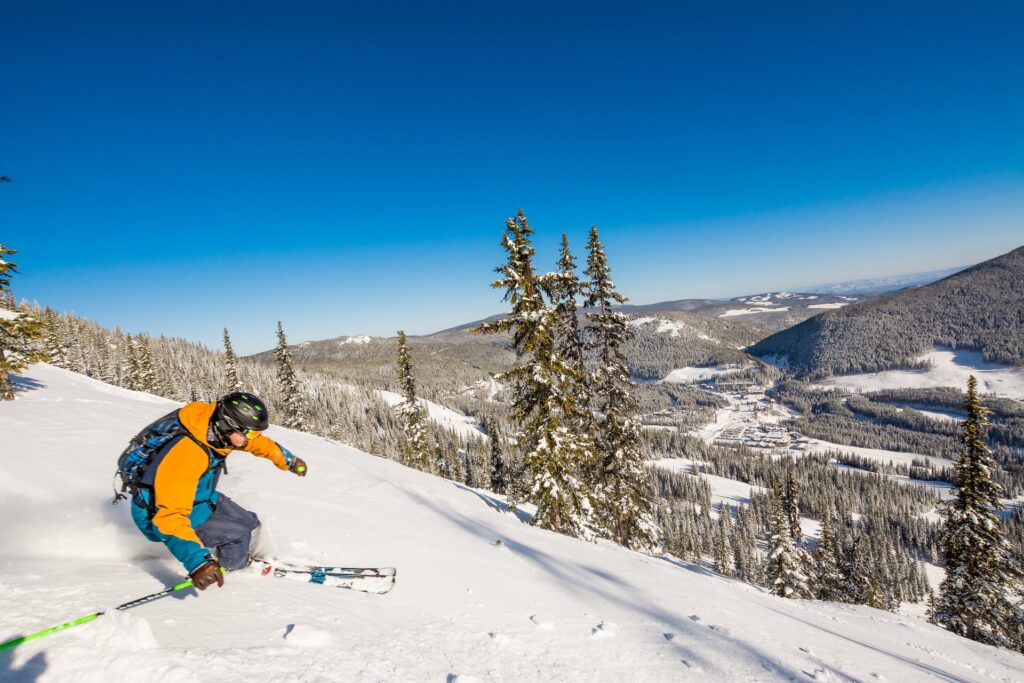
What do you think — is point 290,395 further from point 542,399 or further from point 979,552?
point 979,552

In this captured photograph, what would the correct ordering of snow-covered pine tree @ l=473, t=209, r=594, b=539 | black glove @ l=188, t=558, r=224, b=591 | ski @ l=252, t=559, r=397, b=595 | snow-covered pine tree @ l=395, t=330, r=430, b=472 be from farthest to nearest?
snow-covered pine tree @ l=395, t=330, r=430, b=472 < snow-covered pine tree @ l=473, t=209, r=594, b=539 < ski @ l=252, t=559, r=397, b=595 < black glove @ l=188, t=558, r=224, b=591

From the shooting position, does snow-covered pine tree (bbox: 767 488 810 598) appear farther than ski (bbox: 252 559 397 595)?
Yes

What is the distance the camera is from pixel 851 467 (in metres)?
162

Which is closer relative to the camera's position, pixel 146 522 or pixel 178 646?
pixel 178 646

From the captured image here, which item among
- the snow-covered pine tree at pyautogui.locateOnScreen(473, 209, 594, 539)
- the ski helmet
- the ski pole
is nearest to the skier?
the ski helmet

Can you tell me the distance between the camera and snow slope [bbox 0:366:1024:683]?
11.5 feet

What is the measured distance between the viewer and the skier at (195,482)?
4277 millimetres

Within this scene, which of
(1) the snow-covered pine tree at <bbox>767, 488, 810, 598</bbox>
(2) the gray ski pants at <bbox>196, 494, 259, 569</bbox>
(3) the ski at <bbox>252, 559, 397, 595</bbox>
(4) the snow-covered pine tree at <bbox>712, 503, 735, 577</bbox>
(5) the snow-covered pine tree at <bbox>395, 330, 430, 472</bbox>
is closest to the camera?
(2) the gray ski pants at <bbox>196, 494, 259, 569</bbox>

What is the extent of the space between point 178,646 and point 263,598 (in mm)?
1325

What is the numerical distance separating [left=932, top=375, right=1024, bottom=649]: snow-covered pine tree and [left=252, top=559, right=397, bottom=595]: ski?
28057 millimetres

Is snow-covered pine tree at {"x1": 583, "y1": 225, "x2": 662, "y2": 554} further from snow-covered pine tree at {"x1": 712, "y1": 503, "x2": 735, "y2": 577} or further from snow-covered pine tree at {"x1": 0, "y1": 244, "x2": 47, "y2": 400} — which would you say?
snow-covered pine tree at {"x1": 712, "y1": 503, "x2": 735, "y2": 577}

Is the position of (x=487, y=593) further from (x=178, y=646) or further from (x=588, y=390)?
(x=588, y=390)

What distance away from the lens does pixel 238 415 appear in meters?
4.80

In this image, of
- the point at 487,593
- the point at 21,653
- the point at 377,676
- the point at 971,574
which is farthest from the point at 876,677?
the point at 971,574
